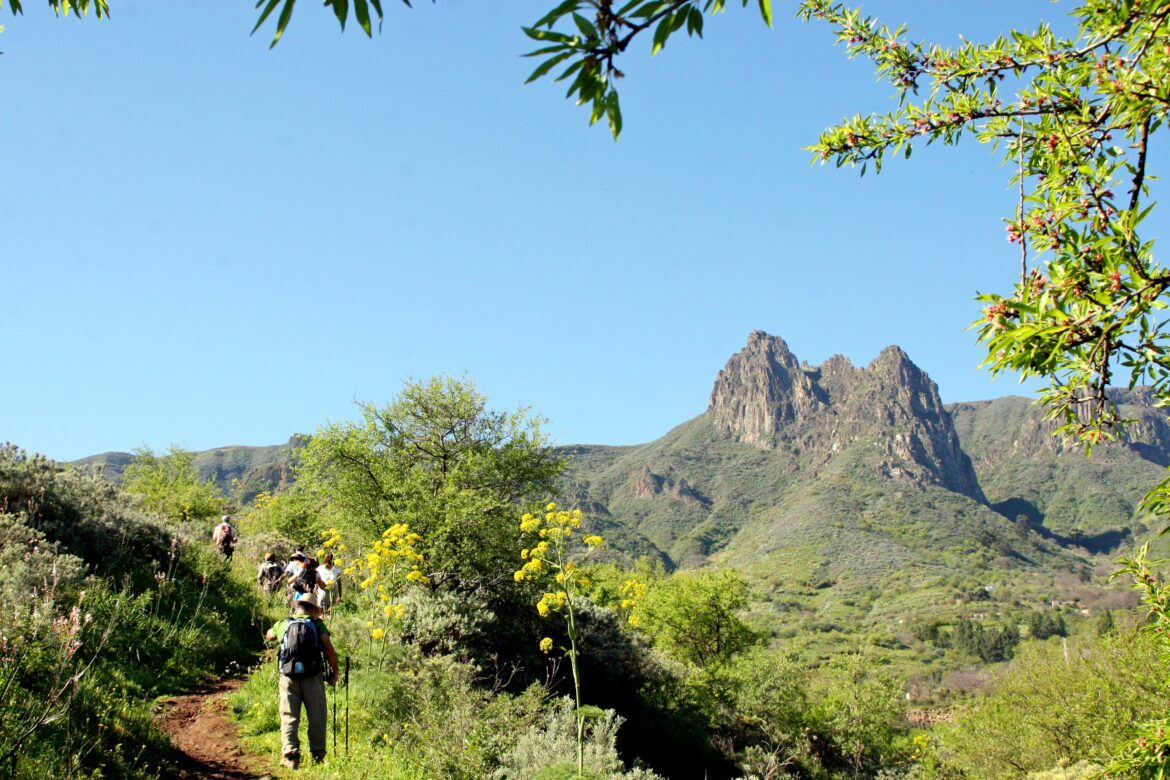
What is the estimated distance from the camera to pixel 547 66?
1.88 metres

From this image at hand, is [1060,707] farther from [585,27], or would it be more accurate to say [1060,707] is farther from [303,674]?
[585,27]

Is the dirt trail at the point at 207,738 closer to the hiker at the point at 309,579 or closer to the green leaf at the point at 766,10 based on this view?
the hiker at the point at 309,579

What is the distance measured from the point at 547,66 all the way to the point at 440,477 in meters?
18.4

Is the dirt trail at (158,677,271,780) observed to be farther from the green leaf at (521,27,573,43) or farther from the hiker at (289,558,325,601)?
the green leaf at (521,27,573,43)

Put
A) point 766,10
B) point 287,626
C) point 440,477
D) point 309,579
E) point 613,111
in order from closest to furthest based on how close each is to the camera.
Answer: point 766,10 → point 613,111 → point 287,626 → point 309,579 → point 440,477

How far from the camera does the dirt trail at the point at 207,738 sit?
755cm

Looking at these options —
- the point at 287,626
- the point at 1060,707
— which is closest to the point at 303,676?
the point at 287,626

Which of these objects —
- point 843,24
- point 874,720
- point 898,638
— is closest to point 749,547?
point 898,638

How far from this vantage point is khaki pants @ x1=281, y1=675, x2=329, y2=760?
25.1 feet

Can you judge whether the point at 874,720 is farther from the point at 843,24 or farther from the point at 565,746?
the point at 843,24

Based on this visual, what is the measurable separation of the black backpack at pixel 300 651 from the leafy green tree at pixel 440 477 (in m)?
8.23

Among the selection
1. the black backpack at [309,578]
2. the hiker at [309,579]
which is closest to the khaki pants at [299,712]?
the hiker at [309,579]

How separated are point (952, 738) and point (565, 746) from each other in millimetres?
32488

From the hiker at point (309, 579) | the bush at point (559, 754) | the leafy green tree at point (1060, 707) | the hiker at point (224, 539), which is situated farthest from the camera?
the leafy green tree at point (1060, 707)
